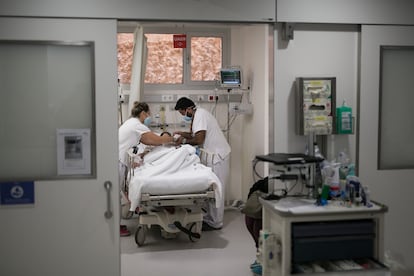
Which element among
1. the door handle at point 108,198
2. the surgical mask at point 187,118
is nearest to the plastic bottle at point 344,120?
the door handle at point 108,198

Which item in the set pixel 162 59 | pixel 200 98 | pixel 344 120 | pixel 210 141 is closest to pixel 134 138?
pixel 210 141

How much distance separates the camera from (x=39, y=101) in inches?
112

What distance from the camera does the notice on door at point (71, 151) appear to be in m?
2.86

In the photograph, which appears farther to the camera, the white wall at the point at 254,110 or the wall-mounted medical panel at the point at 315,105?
the white wall at the point at 254,110

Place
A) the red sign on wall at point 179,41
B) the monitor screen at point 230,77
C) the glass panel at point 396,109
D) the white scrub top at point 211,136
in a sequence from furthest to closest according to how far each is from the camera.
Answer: the red sign on wall at point 179,41
the monitor screen at point 230,77
the white scrub top at point 211,136
the glass panel at point 396,109

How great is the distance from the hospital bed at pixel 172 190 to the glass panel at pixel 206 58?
5.29ft

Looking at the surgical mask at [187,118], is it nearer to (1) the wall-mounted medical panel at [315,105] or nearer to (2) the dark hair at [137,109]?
(2) the dark hair at [137,109]

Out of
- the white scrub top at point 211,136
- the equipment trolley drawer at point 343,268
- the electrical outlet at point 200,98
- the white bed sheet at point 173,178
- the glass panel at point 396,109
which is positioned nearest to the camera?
the equipment trolley drawer at point 343,268

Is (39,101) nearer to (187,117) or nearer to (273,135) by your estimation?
(273,135)

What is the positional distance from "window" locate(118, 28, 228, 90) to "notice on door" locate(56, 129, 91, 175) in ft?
10.1

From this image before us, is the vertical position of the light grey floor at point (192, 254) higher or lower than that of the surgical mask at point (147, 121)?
lower

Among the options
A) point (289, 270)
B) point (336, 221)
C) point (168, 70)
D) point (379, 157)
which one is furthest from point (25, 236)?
point (168, 70)

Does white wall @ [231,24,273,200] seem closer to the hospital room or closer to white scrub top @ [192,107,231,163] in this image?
white scrub top @ [192,107,231,163]

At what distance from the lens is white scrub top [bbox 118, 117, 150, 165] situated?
503cm
